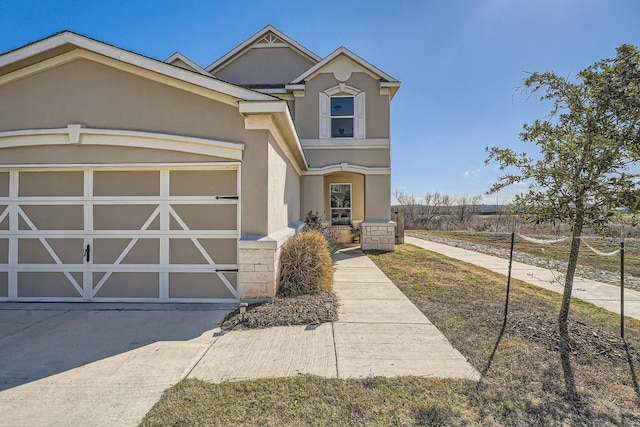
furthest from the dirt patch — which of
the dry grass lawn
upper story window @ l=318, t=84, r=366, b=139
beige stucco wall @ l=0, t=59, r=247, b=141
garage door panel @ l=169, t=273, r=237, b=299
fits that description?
upper story window @ l=318, t=84, r=366, b=139

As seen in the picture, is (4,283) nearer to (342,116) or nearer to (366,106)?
(342,116)

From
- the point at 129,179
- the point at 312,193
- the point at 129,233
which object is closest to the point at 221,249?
the point at 129,233

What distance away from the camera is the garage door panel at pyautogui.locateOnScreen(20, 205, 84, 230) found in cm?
608

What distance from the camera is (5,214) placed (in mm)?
6148

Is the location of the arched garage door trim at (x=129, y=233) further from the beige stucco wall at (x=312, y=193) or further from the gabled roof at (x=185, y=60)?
the gabled roof at (x=185, y=60)

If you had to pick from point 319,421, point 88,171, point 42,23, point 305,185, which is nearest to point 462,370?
point 319,421

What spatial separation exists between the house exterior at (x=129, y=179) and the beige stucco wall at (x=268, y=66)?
28.8 feet

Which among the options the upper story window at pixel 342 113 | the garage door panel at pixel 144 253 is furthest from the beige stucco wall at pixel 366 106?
the garage door panel at pixel 144 253

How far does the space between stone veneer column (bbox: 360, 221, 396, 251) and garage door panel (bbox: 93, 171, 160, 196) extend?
813cm

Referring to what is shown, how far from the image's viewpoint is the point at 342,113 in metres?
12.6

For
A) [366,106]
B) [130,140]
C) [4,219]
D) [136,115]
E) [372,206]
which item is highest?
[366,106]

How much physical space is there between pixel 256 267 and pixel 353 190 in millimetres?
9628

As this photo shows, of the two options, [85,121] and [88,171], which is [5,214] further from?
[85,121]

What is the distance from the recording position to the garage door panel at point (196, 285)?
603 centimetres
